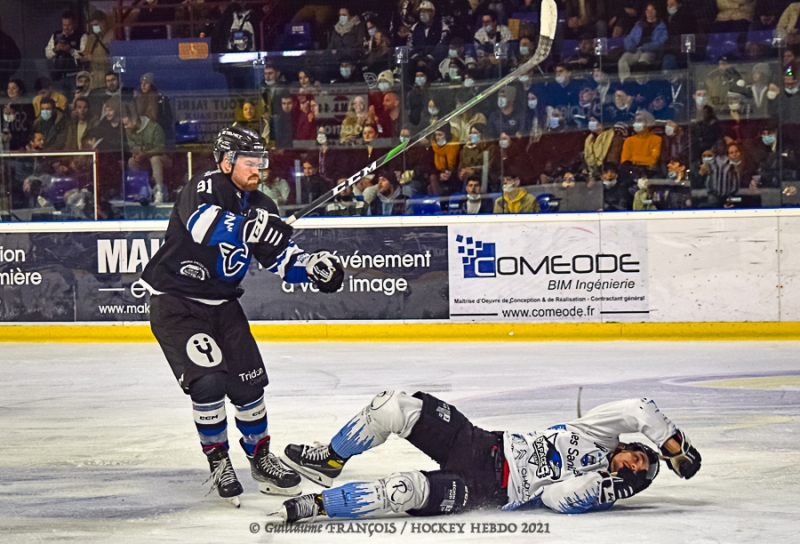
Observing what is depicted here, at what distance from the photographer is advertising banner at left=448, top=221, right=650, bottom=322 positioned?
7996 millimetres

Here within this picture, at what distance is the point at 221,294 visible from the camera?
3879 millimetres

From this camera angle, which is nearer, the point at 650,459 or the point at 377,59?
the point at 650,459

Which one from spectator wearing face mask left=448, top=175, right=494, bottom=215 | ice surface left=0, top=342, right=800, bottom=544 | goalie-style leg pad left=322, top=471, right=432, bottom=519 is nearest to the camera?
goalie-style leg pad left=322, top=471, right=432, bottom=519

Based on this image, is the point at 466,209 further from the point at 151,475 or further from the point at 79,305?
the point at 151,475

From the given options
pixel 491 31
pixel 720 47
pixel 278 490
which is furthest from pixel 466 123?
pixel 278 490

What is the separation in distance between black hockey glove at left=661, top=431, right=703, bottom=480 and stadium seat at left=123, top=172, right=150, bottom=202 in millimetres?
6259

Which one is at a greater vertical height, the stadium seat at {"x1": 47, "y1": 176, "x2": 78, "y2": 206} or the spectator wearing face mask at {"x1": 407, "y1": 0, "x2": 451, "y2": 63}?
the spectator wearing face mask at {"x1": 407, "y1": 0, "x2": 451, "y2": 63}

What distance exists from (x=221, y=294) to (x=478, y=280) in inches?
176

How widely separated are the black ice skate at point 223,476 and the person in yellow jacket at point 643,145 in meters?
5.37

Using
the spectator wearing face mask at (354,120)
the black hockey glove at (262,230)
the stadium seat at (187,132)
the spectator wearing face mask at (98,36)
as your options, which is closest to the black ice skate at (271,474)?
the black hockey glove at (262,230)

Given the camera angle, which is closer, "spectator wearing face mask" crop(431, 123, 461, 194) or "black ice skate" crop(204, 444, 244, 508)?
"black ice skate" crop(204, 444, 244, 508)

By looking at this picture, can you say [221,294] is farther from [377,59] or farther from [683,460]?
[377,59]

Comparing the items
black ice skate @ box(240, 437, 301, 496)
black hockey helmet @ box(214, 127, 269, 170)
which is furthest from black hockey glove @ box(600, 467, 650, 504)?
black hockey helmet @ box(214, 127, 269, 170)

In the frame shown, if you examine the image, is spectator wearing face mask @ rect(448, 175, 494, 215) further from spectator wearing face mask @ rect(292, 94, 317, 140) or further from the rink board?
spectator wearing face mask @ rect(292, 94, 317, 140)
